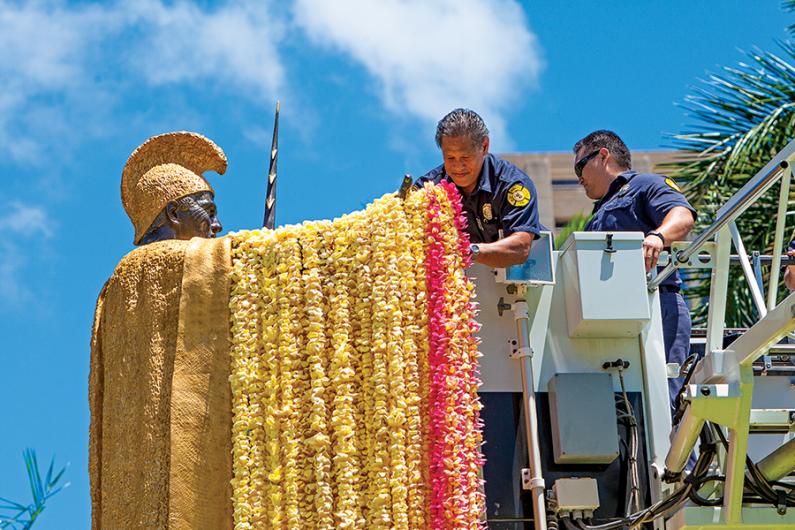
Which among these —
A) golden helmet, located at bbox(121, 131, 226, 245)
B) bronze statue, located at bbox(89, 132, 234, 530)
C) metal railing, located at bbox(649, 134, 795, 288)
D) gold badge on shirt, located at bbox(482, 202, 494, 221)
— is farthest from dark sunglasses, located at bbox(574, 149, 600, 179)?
bronze statue, located at bbox(89, 132, 234, 530)

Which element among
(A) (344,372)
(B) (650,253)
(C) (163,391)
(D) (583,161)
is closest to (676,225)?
(B) (650,253)

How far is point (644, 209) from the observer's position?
33.8 feet

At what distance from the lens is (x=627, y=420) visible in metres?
9.06

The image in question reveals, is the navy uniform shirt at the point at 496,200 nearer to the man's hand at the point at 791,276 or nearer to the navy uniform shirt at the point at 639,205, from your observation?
the navy uniform shirt at the point at 639,205

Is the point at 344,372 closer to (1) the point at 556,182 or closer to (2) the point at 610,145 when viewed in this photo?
(2) the point at 610,145

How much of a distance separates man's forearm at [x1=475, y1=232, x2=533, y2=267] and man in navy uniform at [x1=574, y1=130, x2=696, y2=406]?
0.99m

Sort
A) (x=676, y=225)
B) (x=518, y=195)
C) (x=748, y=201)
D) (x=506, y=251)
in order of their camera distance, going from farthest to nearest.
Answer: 1. (x=676, y=225)
2. (x=518, y=195)
3. (x=506, y=251)
4. (x=748, y=201)

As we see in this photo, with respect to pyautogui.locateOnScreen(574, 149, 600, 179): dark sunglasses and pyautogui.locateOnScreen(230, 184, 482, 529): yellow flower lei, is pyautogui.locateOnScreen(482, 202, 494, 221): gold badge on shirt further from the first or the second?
pyautogui.locateOnScreen(574, 149, 600, 179): dark sunglasses

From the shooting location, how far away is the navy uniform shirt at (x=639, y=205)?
10172 millimetres

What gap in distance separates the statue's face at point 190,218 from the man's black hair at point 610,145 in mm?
3151

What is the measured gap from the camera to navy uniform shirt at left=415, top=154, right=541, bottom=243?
29.7 ft

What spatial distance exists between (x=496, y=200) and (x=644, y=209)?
1530 millimetres

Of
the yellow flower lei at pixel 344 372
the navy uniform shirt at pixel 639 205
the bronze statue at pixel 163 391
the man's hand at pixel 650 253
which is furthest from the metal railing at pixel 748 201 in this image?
the bronze statue at pixel 163 391

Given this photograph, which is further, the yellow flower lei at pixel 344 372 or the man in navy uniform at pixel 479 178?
the man in navy uniform at pixel 479 178
